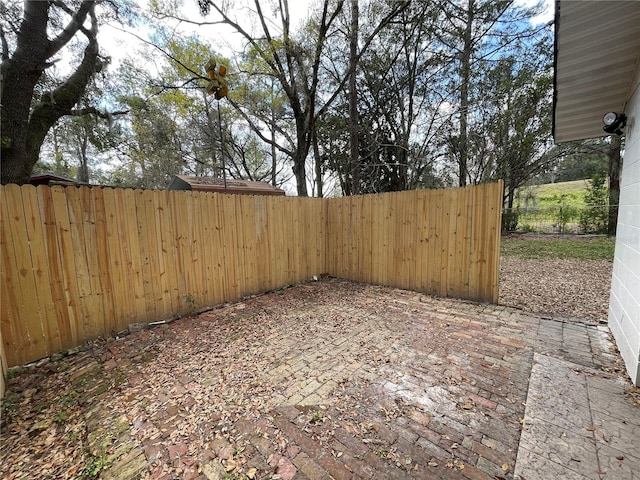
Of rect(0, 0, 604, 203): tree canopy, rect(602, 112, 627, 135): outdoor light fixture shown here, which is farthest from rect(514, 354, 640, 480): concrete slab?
rect(0, 0, 604, 203): tree canopy

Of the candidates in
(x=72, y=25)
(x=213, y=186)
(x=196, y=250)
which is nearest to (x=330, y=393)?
(x=196, y=250)

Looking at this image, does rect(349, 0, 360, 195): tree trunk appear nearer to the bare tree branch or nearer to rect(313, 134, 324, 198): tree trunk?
rect(313, 134, 324, 198): tree trunk

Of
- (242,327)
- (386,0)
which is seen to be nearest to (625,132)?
(242,327)

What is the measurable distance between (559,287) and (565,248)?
17.1 ft

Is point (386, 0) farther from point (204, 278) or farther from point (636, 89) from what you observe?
point (204, 278)

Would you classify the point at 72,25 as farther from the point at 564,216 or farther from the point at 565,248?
the point at 564,216

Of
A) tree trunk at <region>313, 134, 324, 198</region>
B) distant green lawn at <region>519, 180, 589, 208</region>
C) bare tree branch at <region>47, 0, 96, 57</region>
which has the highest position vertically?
bare tree branch at <region>47, 0, 96, 57</region>

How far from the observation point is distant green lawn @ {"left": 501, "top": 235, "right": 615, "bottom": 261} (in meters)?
7.47

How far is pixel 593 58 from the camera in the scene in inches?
97.9

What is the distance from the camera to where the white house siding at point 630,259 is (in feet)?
7.25

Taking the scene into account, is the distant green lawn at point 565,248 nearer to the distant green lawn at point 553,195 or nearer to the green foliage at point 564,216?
the green foliage at point 564,216

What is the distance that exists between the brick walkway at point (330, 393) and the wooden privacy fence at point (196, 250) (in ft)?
1.65

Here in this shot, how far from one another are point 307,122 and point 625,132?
874cm

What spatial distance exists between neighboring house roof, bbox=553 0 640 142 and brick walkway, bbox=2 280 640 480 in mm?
2580
